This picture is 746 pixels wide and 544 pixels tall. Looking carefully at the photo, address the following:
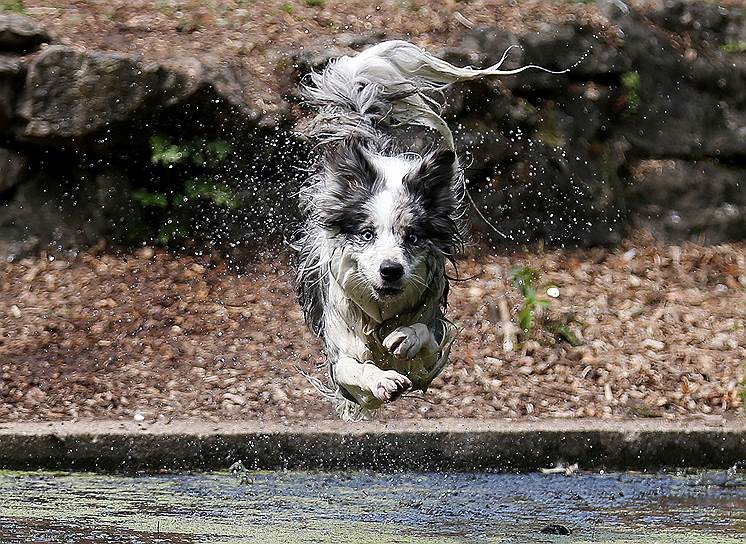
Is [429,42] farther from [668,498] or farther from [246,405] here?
Answer: [668,498]

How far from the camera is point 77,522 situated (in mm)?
5477

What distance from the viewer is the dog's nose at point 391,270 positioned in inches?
207

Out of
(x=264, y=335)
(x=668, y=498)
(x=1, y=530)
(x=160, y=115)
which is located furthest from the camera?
(x=160, y=115)

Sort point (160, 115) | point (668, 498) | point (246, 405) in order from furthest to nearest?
point (160, 115)
point (246, 405)
point (668, 498)

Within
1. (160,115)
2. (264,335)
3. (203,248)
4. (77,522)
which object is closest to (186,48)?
(160,115)

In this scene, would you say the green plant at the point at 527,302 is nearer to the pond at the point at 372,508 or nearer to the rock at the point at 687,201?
the pond at the point at 372,508

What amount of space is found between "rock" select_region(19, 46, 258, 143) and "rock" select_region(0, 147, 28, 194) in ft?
0.72

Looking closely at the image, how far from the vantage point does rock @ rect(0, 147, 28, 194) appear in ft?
29.5

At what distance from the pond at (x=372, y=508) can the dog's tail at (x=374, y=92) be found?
70.9 inches

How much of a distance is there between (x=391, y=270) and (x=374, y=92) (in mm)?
1312

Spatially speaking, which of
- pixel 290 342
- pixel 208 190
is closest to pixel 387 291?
pixel 290 342

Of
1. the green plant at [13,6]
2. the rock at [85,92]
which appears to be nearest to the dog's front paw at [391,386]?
the rock at [85,92]

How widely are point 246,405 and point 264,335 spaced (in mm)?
1022

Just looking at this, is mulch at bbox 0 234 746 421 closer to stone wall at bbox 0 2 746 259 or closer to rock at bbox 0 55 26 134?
stone wall at bbox 0 2 746 259
